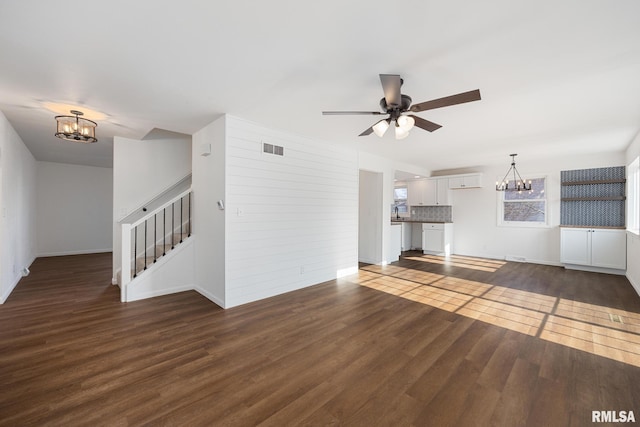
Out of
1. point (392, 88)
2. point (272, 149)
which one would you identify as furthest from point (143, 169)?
point (392, 88)

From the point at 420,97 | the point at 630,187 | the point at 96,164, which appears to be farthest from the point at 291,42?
the point at 96,164

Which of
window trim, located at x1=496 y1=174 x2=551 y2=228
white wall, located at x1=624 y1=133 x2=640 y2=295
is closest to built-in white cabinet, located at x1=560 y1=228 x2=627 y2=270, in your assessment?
white wall, located at x1=624 y1=133 x2=640 y2=295

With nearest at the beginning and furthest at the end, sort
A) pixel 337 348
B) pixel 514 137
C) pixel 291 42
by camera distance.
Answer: pixel 291 42, pixel 337 348, pixel 514 137

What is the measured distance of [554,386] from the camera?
6.88 ft

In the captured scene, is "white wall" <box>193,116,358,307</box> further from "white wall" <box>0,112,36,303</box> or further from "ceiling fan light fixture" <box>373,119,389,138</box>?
"white wall" <box>0,112,36,303</box>

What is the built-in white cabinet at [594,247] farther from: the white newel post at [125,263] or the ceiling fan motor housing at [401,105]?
the white newel post at [125,263]

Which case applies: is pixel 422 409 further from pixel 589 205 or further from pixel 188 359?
pixel 589 205

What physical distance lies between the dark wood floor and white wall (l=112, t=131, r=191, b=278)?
1641mm

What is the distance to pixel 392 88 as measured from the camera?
2385 millimetres

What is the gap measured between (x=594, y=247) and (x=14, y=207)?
11.3 metres

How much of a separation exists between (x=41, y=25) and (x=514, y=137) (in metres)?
5.98

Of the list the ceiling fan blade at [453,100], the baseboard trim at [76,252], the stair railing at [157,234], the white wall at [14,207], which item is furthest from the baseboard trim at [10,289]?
the ceiling fan blade at [453,100]

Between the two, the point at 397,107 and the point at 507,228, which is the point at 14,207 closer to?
the point at 397,107

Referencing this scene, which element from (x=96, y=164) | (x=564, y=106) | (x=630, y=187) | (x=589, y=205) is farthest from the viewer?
(x=96, y=164)
